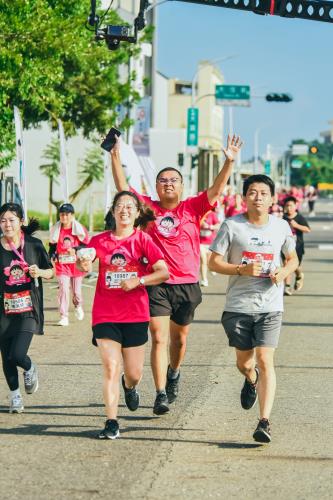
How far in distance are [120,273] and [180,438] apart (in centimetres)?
116

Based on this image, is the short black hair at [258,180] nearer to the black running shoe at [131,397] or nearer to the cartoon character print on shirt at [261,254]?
the cartoon character print on shirt at [261,254]

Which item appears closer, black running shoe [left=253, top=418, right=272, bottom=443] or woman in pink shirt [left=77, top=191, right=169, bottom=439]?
black running shoe [left=253, top=418, right=272, bottom=443]

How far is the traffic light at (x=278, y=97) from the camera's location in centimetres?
5909

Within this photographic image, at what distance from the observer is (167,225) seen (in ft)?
29.5

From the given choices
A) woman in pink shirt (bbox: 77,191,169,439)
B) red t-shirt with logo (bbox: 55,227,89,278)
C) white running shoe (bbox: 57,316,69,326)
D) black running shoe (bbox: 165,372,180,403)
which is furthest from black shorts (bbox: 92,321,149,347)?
red t-shirt with logo (bbox: 55,227,89,278)

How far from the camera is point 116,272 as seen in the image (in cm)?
806

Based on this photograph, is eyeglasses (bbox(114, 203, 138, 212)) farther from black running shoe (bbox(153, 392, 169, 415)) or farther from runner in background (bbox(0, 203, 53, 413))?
black running shoe (bbox(153, 392, 169, 415))

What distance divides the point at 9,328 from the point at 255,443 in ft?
7.66

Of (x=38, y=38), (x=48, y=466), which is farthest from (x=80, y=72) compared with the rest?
(x=48, y=466)

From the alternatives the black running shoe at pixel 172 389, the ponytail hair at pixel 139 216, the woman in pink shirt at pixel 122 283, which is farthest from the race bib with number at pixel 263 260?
the black running shoe at pixel 172 389

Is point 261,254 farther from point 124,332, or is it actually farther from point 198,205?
point 198,205

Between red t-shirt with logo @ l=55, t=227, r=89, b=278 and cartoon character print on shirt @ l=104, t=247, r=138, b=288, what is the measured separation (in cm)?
802

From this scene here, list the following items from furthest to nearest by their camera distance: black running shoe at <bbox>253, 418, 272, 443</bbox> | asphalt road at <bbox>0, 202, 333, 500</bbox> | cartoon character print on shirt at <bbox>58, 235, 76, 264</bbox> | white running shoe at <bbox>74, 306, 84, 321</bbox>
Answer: white running shoe at <bbox>74, 306, 84, 321</bbox>
cartoon character print on shirt at <bbox>58, 235, 76, 264</bbox>
black running shoe at <bbox>253, 418, 272, 443</bbox>
asphalt road at <bbox>0, 202, 333, 500</bbox>

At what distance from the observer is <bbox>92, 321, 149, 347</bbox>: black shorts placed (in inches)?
318
